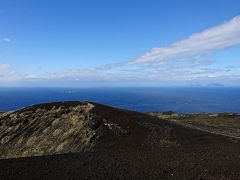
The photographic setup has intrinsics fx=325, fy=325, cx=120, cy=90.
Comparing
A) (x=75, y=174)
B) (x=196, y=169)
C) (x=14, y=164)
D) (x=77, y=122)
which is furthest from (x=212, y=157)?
(x=77, y=122)

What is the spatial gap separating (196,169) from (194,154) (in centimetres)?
430

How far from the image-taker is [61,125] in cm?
4078

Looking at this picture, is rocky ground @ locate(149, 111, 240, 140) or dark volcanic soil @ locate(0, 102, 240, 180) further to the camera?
rocky ground @ locate(149, 111, 240, 140)

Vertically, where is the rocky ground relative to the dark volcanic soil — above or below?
below

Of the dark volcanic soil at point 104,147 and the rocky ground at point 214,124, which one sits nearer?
the dark volcanic soil at point 104,147

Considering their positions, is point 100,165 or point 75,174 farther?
point 100,165

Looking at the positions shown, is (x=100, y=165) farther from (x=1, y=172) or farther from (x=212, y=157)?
(x=212, y=157)

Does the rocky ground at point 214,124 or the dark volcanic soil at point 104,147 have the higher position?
the dark volcanic soil at point 104,147

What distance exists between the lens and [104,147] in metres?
32.0

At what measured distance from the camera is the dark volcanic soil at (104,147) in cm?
2095

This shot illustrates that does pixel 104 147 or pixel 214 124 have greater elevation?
pixel 104 147

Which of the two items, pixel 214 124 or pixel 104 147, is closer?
pixel 104 147

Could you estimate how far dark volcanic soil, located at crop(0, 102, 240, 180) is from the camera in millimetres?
20953

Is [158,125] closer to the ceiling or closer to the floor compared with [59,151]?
closer to the ceiling
